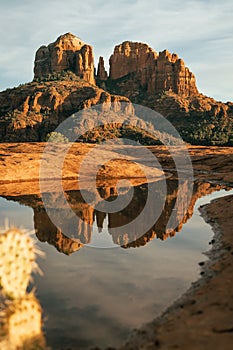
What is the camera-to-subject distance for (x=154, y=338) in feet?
24.3

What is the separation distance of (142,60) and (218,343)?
568 feet

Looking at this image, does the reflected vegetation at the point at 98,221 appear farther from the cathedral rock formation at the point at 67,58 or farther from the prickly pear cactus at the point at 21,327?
the cathedral rock formation at the point at 67,58

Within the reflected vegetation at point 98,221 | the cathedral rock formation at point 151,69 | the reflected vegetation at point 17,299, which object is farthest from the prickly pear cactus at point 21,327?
the cathedral rock formation at point 151,69

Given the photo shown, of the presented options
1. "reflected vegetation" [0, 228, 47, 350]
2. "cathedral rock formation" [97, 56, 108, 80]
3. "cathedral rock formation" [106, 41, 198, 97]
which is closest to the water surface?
"reflected vegetation" [0, 228, 47, 350]

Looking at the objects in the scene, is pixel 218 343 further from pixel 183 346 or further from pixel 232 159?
pixel 232 159

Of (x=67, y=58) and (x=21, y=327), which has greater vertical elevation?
(x=67, y=58)

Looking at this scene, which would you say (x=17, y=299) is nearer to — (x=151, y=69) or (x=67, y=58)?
(x=151, y=69)

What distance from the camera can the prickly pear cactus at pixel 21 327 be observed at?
644 centimetres

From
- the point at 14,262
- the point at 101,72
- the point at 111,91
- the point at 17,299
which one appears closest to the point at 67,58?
the point at 101,72

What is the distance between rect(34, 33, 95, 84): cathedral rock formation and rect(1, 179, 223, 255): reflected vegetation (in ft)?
430

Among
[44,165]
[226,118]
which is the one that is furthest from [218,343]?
[226,118]

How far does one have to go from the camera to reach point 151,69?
16012 cm

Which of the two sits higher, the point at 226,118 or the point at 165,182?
the point at 226,118

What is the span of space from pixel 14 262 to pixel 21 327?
4.66 feet
